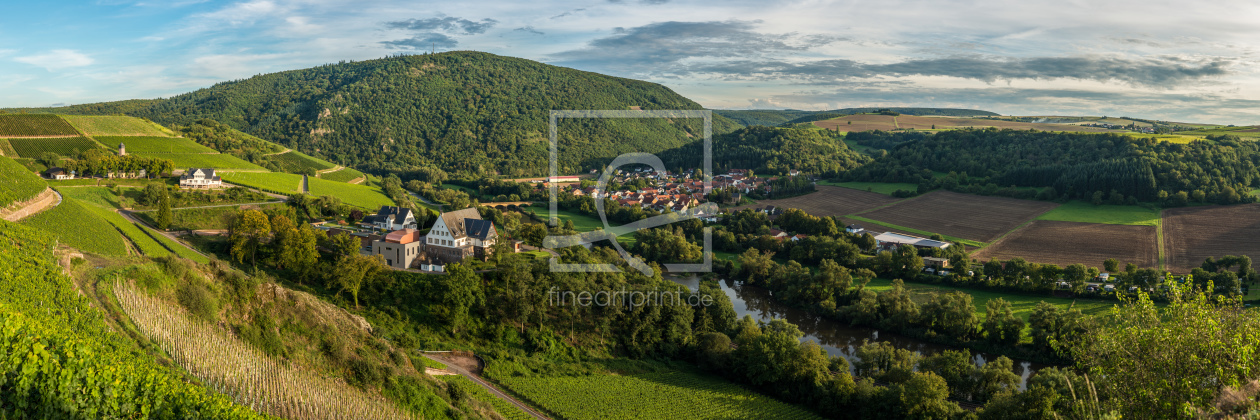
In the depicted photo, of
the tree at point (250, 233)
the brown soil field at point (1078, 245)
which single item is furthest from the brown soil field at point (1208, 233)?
the tree at point (250, 233)

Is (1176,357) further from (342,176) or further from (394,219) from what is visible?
(342,176)

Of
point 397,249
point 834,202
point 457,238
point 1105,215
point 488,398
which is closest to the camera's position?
point 488,398

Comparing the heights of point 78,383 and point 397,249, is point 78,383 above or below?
above

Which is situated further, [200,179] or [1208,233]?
[1208,233]

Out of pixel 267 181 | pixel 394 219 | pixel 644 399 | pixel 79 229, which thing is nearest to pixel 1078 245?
pixel 644 399

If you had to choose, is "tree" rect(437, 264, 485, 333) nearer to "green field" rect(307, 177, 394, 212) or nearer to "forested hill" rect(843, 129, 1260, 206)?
"green field" rect(307, 177, 394, 212)

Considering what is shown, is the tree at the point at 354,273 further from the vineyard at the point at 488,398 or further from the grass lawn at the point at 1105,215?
the grass lawn at the point at 1105,215

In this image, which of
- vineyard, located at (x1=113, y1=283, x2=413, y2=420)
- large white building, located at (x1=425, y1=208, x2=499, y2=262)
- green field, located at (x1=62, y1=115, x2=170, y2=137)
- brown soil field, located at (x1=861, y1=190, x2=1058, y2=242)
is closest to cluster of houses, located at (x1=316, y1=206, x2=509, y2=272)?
large white building, located at (x1=425, y1=208, x2=499, y2=262)
